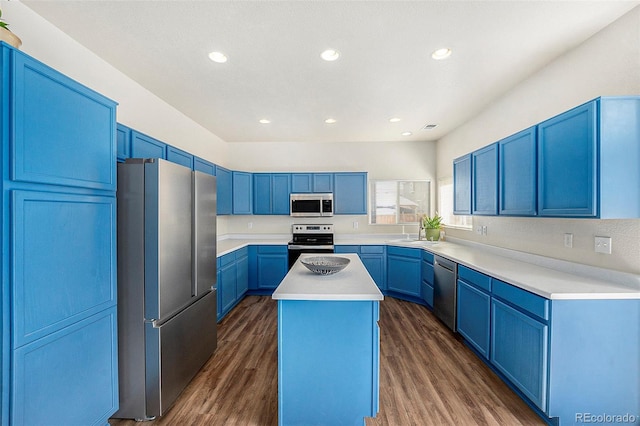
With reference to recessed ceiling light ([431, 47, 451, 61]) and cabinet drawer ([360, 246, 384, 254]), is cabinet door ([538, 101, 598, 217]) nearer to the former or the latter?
recessed ceiling light ([431, 47, 451, 61])

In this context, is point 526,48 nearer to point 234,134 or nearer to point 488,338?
point 488,338

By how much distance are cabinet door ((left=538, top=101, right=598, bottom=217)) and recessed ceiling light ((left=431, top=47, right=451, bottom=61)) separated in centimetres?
92

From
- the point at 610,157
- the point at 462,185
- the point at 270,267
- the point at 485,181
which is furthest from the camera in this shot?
the point at 270,267

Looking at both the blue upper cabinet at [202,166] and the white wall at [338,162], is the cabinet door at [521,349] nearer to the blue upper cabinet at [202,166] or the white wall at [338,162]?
the white wall at [338,162]

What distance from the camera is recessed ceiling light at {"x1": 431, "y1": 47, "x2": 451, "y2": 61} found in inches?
81.3

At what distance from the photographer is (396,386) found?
2.08 meters

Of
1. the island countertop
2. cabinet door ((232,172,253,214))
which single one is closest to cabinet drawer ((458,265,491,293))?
the island countertop

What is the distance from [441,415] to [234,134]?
439 cm

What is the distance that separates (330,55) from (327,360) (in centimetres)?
228

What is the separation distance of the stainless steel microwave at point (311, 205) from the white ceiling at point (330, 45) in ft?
5.40

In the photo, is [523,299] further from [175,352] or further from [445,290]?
[175,352]

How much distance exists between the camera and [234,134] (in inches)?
172

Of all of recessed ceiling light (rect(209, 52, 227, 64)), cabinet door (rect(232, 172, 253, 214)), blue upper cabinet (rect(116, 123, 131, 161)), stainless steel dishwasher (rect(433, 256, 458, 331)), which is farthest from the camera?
cabinet door (rect(232, 172, 253, 214))

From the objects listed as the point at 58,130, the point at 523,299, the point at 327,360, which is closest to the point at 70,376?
the point at 58,130
